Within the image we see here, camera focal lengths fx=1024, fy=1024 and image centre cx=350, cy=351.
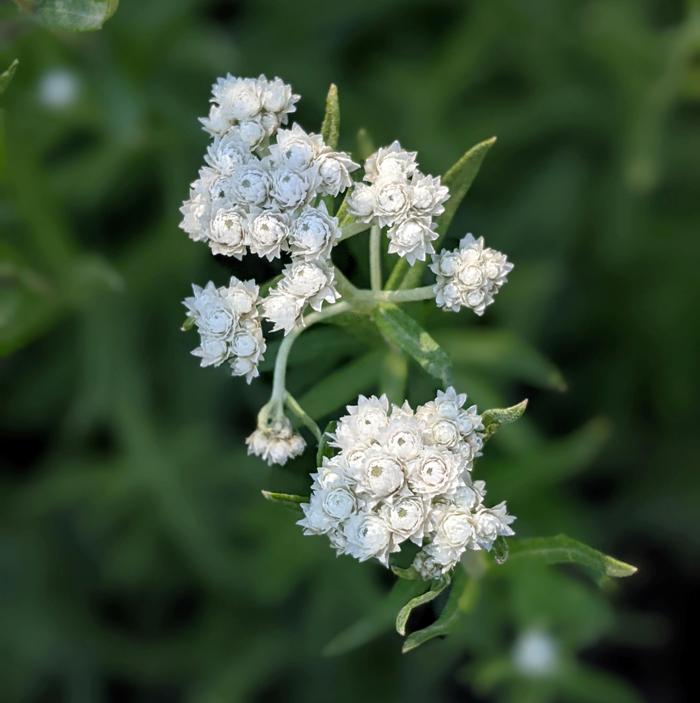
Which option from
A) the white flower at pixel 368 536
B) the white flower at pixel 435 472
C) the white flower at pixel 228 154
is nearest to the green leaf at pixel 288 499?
the white flower at pixel 368 536

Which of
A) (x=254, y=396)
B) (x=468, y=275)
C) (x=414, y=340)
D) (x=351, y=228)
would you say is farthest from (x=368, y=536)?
(x=254, y=396)

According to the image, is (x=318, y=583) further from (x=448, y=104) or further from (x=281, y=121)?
(x=281, y=121)

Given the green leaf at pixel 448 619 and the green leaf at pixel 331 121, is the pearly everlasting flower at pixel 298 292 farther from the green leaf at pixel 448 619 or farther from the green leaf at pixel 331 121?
the green leaf at pixel 448 619

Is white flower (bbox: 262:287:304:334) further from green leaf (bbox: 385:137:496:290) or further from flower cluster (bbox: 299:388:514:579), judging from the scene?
green leaf (bbox: 385:137:496:290)

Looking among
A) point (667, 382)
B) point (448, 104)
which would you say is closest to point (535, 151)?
point (448, 104)

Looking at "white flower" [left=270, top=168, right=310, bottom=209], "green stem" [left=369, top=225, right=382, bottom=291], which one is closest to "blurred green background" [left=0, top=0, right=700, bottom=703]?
"green stem" [left=369, top=225, right=382, bottom=291]
